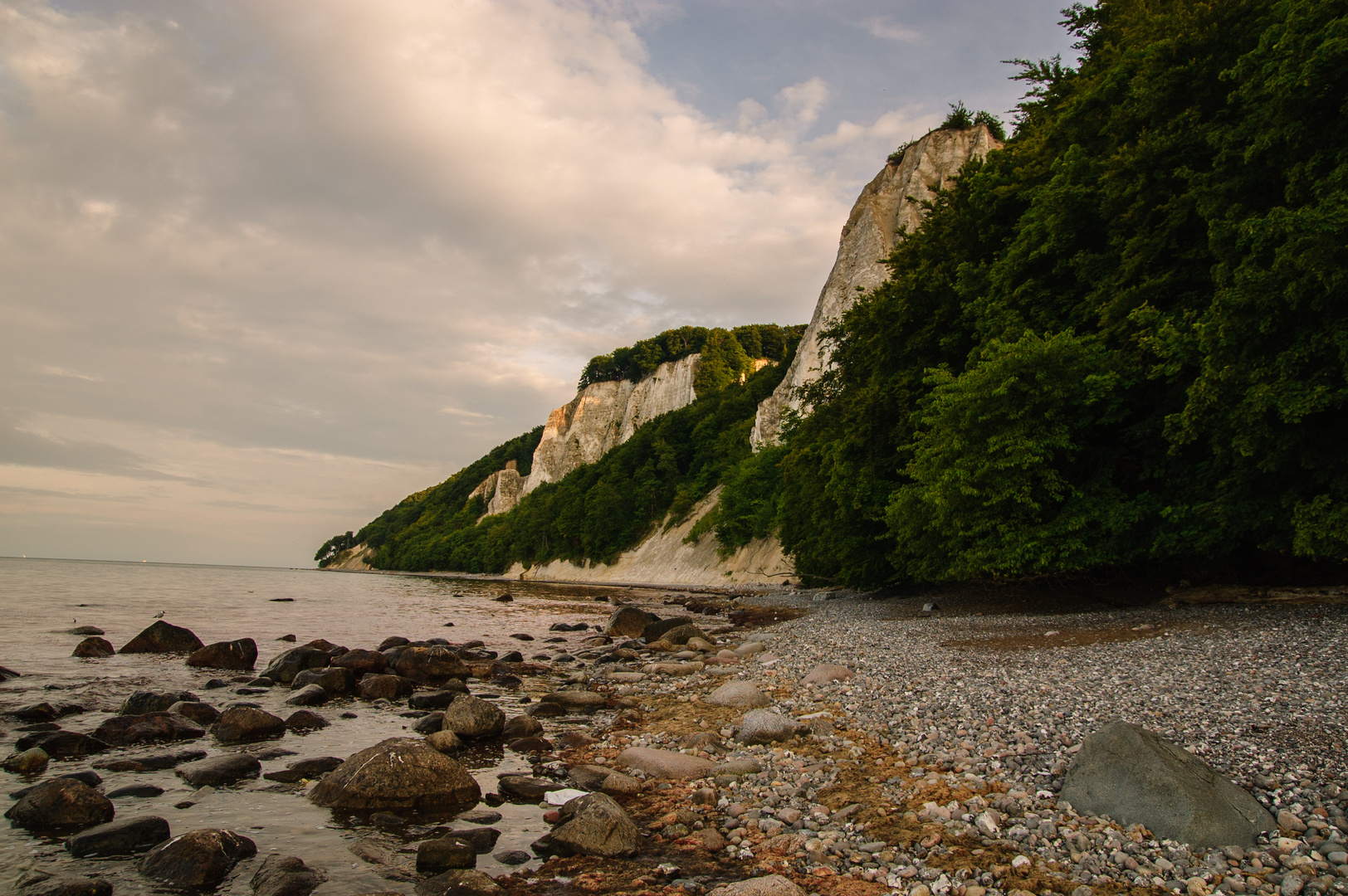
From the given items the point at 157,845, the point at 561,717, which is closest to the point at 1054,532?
the point at 561,717

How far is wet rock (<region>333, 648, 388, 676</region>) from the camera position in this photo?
14.3 metres

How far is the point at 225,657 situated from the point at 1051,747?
668 inches

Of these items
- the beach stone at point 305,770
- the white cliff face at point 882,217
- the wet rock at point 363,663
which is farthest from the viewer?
the white cliff face at point 882,217

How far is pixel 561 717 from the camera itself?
10992 millimetres

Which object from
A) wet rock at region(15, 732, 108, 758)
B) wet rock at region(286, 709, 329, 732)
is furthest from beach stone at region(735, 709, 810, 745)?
wet rock at region(15, 732, 108, 758)

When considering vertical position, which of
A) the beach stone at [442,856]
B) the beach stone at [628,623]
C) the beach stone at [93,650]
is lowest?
the beach stone at [628,623]

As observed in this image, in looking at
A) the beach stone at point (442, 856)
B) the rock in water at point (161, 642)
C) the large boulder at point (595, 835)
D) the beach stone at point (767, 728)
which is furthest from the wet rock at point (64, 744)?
the rock in water at point (161, 642)

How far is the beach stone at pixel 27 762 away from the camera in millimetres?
7477

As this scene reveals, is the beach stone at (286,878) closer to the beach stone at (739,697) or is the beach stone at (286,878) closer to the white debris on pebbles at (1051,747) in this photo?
the white debris on pebbles at (1051,747)

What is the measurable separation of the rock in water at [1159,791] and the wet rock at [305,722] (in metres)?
9.96

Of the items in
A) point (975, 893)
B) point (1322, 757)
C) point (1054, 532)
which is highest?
point (1054, 532)

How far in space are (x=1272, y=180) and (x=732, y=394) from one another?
81.0m

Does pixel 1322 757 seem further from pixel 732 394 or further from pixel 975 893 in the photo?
pixel 732 394

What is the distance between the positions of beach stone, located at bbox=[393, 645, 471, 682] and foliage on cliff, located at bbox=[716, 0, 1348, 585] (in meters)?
12.4
